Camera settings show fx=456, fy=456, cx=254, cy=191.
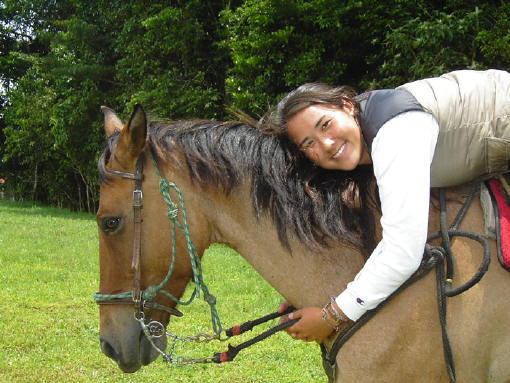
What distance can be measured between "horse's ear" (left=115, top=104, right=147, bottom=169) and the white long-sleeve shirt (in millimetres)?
1042

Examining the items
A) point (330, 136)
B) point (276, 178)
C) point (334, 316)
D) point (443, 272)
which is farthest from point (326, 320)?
point (330, 136)

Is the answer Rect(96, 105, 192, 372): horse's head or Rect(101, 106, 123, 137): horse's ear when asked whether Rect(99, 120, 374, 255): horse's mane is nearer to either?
Rect(96, 105, 192, 372): horse's head

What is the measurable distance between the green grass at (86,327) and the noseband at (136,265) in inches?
101

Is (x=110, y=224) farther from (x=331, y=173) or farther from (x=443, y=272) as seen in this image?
(x=443, y=272)

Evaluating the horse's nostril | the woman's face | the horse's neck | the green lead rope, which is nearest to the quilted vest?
the woman's face

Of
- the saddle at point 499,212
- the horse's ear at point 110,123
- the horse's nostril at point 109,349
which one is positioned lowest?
the horse's nostril at point 109,349

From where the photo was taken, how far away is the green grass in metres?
4.48

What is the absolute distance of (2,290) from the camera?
686cm

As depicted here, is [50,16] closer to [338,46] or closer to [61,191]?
[61,191]

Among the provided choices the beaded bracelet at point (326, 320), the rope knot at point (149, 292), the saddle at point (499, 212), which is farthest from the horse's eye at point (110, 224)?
the saddle at point (499, 212)

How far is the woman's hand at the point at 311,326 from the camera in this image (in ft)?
6.13

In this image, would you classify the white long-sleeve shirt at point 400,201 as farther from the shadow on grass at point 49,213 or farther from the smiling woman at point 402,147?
the shadow on grass at point 49,213

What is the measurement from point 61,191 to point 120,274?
Answer: 22.3 meters

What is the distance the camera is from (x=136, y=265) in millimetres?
2098
